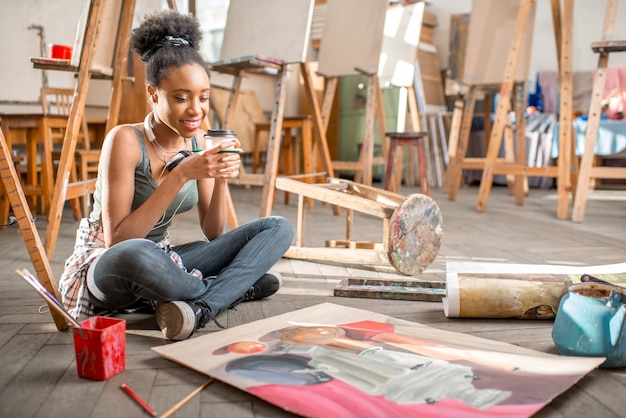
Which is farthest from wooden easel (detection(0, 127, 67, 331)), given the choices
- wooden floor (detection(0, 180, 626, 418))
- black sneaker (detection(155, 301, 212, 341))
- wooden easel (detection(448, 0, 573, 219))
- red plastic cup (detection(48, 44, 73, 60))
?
wooden easel (detection(448, 0, 573, 219))

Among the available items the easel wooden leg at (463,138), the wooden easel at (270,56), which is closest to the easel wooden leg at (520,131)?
the easel wooden leg at (463,138)

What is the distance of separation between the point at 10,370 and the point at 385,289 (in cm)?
104

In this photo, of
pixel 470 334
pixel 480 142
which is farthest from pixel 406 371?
pixel 480 142

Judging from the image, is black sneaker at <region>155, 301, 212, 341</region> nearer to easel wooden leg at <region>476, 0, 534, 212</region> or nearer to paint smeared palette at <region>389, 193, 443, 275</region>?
paint smeared palette at <region>389, 193, 443, 275</region>

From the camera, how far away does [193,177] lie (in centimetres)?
138

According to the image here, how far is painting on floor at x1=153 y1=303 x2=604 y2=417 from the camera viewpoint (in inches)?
37.4

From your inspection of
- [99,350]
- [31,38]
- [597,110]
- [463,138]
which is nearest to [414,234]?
[99,350]

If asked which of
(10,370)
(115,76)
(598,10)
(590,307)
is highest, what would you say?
(598,10)

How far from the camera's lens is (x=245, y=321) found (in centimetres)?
153

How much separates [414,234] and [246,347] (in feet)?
3.39

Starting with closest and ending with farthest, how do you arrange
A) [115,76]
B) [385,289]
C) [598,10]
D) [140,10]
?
[385,289] < [115,76] < [140,10] < [598,10]

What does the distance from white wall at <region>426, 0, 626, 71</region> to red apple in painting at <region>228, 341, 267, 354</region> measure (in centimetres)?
583

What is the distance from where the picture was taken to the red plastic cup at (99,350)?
109 cm

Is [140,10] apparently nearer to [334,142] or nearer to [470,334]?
[334,142]
